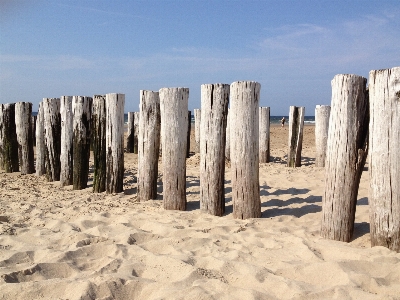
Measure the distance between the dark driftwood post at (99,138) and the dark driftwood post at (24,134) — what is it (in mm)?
2553

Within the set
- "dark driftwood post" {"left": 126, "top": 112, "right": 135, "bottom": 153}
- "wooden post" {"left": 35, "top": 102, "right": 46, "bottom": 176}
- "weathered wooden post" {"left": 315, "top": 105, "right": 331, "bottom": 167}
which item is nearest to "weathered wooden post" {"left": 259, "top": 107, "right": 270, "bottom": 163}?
"weathered wooden post" {"left": 315, "top": 105, "right": 331, "bottom": 167}

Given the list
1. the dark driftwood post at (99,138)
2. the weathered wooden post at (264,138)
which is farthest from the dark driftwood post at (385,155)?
the weathered wooden post at (264,138)

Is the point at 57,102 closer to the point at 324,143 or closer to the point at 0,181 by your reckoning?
the point at 0,181

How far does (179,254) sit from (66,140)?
4.04 meters

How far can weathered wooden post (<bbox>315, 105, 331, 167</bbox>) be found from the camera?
908 centimetres

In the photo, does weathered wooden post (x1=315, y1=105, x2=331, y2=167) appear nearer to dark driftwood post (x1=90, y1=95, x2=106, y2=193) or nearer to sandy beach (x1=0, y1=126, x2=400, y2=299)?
sandy beach (x1=0, y1=126, x2=400, y2=299)

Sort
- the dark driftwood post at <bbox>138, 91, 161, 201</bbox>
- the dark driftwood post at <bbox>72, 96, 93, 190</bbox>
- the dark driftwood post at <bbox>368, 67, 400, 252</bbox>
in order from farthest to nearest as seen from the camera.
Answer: the dark driftwood post at <bbox>72, 96, 93, 190</bbox>
the dark driftwood post at <bbox>138, 91, 161, 201</bbox>
the dark driftwood post at <bbox>368, 67, 400, 252</bbox>

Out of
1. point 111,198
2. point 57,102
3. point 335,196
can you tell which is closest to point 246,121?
point 335,196

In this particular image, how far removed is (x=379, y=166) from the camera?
360 cm

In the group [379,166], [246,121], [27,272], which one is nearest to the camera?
[27,272]

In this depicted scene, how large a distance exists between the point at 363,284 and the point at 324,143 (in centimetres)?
649

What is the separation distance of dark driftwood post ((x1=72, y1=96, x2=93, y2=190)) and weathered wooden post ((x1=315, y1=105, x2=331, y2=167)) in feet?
17.0

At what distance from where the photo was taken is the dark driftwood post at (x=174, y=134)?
5234mm

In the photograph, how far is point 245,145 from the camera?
15.4 feet
